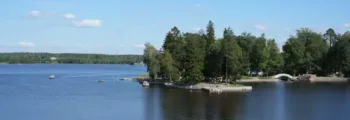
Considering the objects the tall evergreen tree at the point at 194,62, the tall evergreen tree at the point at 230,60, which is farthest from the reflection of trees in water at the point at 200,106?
the tall evergreen tree at the point at 230,60

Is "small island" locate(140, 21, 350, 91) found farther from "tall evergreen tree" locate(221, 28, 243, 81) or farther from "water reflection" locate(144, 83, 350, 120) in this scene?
"water reflection" locate(144, 83, 350, 120)

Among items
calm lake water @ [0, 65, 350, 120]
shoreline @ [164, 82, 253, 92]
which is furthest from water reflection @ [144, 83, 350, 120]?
shoreline @ [164, 82, 253, 92]

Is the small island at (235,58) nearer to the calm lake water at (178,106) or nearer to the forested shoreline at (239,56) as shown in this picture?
the forested shoreline at (239,56)

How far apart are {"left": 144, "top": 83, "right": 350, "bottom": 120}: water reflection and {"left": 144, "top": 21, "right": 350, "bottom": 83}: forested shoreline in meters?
12.2

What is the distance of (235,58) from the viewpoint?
98750mm

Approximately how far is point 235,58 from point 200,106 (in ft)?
106

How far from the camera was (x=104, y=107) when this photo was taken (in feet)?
225

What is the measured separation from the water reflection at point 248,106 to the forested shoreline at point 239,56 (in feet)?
40.1

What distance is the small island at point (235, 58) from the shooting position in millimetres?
100062

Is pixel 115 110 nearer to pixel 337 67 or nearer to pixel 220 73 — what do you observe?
pixel 220 73

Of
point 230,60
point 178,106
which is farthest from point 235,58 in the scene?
point 178,106

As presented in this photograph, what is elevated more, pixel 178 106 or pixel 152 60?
pixel 152 60

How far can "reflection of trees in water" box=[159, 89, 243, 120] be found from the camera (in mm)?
59156

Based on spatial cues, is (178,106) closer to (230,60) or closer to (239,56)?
(230,60)
